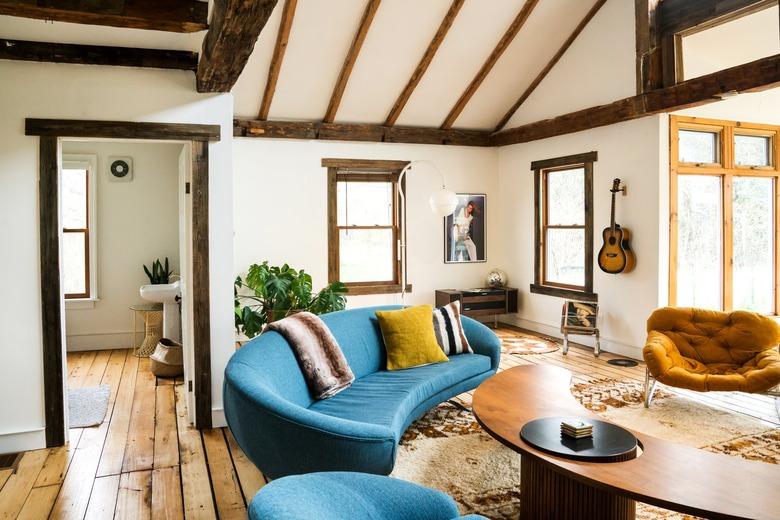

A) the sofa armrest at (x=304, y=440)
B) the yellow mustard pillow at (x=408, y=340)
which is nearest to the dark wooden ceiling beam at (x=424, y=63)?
the yellow mustard pillow at (x=408, y=340)

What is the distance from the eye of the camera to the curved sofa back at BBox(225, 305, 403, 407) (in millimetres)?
2893

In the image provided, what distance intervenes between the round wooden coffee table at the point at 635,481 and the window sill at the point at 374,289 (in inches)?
174

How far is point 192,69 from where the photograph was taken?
392cm

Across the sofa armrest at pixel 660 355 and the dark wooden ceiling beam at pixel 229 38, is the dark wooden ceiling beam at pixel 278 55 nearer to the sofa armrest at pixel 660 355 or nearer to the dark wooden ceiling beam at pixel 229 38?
the dark wooden ceiling beam at pixel 229 38

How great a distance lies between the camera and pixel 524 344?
22.2ft

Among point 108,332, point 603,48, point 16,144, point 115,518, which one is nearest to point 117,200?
point 108,332

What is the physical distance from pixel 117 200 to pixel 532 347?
5.05m

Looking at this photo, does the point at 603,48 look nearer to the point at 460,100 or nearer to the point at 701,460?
the point at 460,100

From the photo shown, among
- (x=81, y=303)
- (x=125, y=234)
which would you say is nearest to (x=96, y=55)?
(x=125, y=234)

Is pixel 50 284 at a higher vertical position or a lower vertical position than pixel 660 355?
higher

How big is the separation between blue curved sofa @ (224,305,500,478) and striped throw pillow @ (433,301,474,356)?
107 mm

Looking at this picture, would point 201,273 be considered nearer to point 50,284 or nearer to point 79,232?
point 50,284

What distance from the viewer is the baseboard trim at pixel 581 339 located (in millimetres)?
6122

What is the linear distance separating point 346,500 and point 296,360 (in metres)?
1.69
